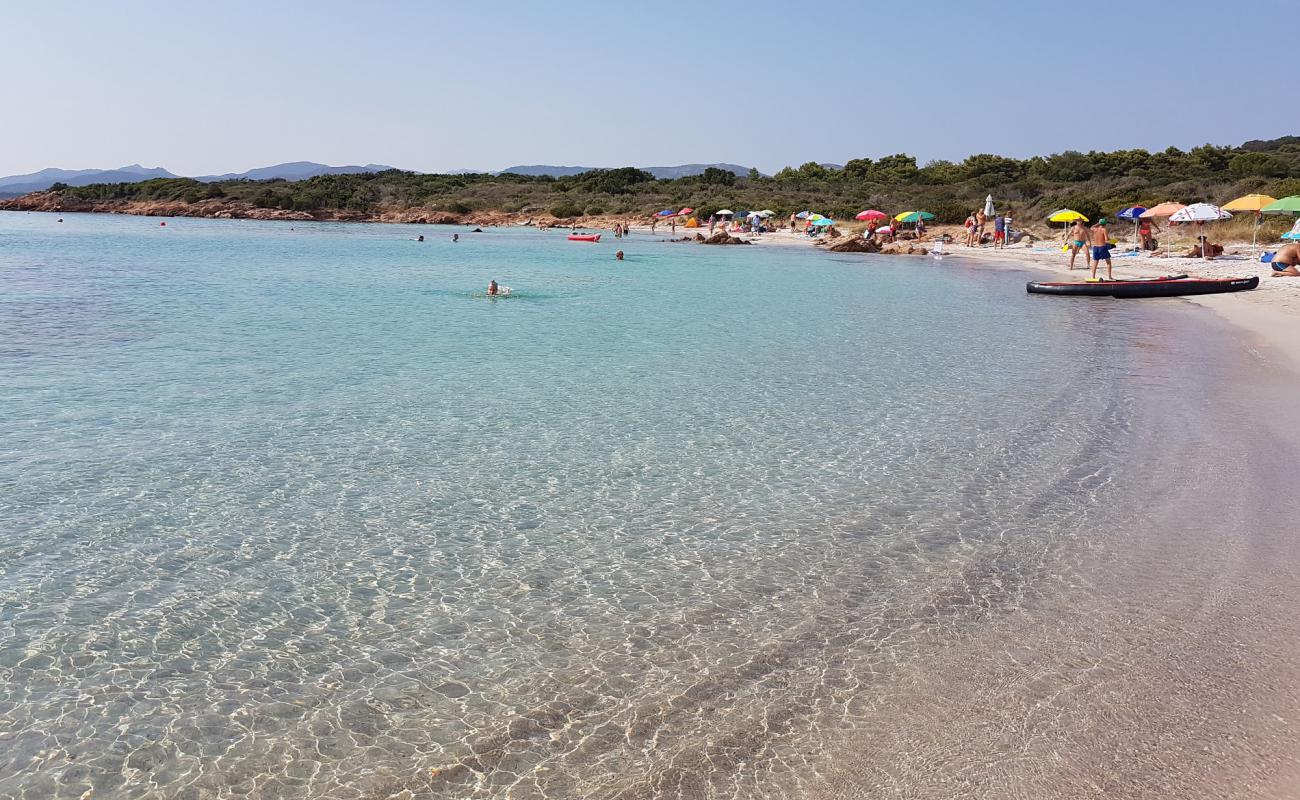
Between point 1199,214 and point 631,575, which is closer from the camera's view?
point 631,575

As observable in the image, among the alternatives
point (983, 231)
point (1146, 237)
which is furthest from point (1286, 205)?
point (983, 231)

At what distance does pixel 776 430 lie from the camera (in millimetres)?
8875

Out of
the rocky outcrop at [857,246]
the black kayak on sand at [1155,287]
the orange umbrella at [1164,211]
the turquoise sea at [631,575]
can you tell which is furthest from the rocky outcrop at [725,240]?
the turquoise sea at [631,575]

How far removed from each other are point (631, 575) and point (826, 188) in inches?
3200

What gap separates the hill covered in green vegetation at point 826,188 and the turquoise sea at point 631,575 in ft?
123

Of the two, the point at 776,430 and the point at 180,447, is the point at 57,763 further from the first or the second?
the point at 776,430

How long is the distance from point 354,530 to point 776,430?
4.35 metres

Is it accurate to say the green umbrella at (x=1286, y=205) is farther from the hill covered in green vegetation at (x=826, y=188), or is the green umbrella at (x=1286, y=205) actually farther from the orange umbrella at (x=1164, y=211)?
the hill covered in green vegetation at (x=826, y=188)

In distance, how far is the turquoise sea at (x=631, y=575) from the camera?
3.56 meters

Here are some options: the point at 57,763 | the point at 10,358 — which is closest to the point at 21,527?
the point at 57,763

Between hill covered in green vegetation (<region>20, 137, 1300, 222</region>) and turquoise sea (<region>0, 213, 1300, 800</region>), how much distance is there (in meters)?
37.4

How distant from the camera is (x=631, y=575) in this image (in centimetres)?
532

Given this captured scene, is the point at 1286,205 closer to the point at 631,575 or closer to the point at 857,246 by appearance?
the point at 857,246

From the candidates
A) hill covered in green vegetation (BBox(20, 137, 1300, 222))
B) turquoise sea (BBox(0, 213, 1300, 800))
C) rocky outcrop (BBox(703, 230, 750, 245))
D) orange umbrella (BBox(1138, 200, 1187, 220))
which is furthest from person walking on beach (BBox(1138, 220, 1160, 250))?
turquoise sea (BBox(0, 213, 1300, 800))
